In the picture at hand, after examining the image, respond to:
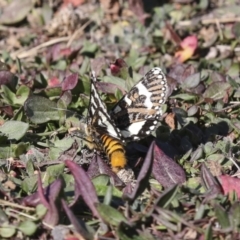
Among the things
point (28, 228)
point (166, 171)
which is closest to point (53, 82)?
point (166, 171)

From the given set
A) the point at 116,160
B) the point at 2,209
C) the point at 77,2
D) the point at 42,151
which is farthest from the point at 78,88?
the point at 77,2

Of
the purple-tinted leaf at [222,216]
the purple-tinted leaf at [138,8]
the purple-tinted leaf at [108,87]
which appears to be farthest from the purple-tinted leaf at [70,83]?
the purple-tinted leaf at [138,8]

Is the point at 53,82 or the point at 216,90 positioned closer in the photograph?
the point at 216,90

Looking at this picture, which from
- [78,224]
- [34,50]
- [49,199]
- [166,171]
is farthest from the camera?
[34,50]

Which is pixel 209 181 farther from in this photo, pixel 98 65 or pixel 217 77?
pixel 98 65

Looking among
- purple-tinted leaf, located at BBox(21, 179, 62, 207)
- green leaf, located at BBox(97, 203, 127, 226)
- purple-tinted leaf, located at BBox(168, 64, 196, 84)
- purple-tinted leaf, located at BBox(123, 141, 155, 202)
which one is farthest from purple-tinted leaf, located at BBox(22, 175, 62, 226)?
purple-tinted leaf, located at BBox(168, 64, 196, 84)

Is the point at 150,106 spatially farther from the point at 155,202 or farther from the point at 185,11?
the point at 185,11

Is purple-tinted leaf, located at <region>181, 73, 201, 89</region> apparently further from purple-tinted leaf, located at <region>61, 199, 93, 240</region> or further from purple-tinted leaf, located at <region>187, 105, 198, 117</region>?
purple-tinted leaf, located at <region>61, 199, 93, 240</region>
